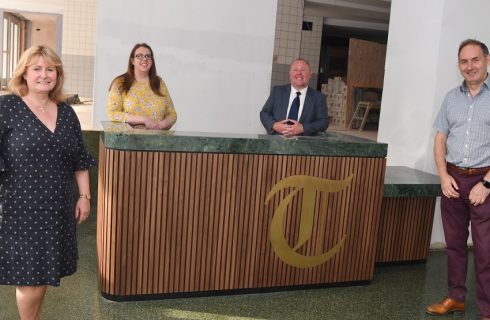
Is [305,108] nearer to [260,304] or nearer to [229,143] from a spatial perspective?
[229,143]

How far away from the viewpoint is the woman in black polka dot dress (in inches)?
97.3

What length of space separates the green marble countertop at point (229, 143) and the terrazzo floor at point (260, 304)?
100cm

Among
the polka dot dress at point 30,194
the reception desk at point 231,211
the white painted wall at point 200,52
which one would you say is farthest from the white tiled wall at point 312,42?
the polka dot dress at point 30,194

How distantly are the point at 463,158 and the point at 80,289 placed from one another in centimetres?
264

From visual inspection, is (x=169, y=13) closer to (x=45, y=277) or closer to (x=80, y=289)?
(x=80, y=289)

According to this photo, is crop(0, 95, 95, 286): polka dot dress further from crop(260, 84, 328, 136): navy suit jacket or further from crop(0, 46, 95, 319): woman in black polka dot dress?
crop(260, 84, 328, 136): navy suit jacket

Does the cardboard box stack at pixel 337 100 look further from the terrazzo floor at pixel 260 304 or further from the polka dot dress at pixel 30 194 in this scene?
the polka dot dress at pixel 30 194

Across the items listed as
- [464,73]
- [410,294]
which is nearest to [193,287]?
[410,294]

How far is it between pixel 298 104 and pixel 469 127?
1537 millimetres

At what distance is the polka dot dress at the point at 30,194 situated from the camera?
2.47m

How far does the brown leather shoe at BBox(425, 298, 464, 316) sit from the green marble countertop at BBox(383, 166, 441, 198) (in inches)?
35.3

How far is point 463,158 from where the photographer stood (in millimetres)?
3320

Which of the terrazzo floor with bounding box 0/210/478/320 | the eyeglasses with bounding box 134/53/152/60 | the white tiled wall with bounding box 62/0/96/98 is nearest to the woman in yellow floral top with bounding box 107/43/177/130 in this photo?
the eyeglasses with bounding box 134/53/152/60

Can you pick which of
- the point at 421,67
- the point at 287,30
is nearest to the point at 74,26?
the point at 287,30
